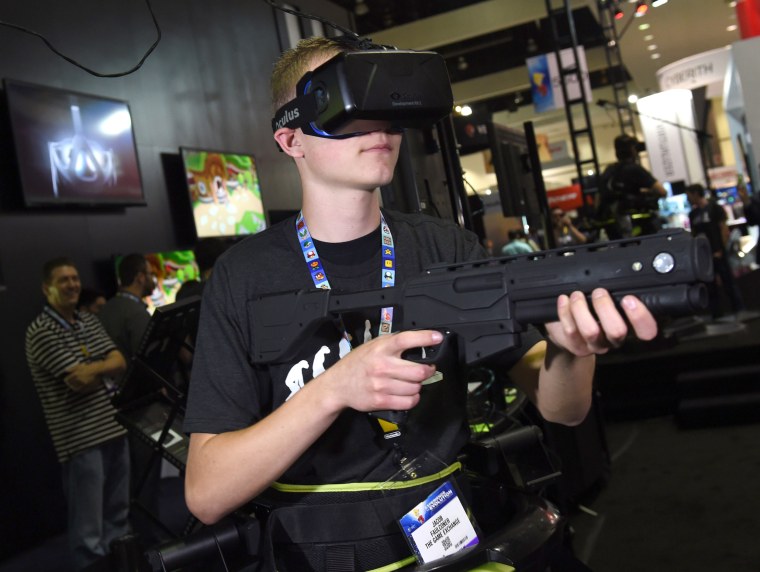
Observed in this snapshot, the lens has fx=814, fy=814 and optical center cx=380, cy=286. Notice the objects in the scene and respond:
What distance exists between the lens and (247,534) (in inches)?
59.5

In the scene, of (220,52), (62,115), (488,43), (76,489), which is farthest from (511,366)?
(488,43)

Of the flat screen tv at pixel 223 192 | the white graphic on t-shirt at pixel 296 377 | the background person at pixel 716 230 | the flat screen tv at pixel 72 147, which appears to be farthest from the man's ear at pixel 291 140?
the background person at pixel 716 230

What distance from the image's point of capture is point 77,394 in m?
4.18

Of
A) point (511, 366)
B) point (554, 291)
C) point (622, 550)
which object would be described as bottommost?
point (622, 550)

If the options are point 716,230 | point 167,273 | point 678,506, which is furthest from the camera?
point 716,230

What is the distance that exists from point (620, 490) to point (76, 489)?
2.81 meters

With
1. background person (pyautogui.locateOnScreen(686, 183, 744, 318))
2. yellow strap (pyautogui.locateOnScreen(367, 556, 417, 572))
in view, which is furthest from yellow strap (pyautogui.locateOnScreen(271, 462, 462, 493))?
background person (pyautogui.locateOnScreen(686, 183, 744, 318))

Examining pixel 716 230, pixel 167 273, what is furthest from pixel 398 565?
pixel 716 230

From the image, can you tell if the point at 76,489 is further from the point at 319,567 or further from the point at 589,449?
the point at 319,567

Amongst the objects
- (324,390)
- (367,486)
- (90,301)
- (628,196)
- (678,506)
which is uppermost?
(628,196)

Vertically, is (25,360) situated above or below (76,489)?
above

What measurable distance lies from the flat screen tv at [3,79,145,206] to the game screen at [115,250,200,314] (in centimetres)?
42

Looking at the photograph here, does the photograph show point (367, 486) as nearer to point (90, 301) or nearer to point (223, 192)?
point (90, 301)

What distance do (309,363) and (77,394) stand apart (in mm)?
3183
